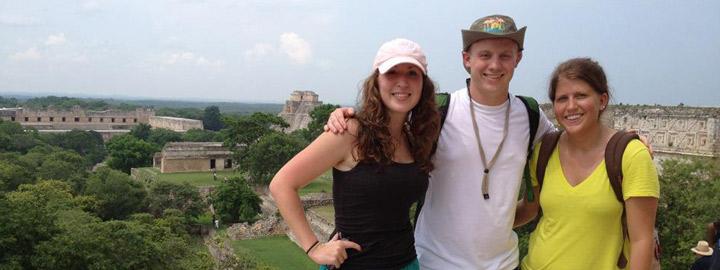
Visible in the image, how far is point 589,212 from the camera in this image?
2.55 m

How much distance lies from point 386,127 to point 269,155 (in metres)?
23.6

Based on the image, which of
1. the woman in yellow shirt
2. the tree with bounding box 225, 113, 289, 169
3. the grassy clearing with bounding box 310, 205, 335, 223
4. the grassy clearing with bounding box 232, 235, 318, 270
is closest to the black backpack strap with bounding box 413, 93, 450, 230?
the woman in yellow shirt

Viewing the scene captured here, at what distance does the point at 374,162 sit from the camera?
8.23 ft

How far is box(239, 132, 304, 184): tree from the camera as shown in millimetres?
25719

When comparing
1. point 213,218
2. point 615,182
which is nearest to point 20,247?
point 615,182

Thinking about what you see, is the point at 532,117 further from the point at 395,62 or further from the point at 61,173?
the point at 61,173

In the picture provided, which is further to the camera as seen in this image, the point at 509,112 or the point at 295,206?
the point at 509,112

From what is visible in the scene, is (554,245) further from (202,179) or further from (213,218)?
(202,179)

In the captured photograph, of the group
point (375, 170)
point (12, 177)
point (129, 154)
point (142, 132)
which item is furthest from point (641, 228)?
point (142, 132)

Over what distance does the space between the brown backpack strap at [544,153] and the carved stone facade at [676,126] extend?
544 inches

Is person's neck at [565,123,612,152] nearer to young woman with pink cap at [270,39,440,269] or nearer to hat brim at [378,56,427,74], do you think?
young woman with pink cap at [270,39,440,269]

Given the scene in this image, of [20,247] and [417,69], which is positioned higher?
[417,69]

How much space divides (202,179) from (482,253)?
2940 cm

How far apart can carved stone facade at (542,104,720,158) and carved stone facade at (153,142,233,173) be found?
22092 millimetres
